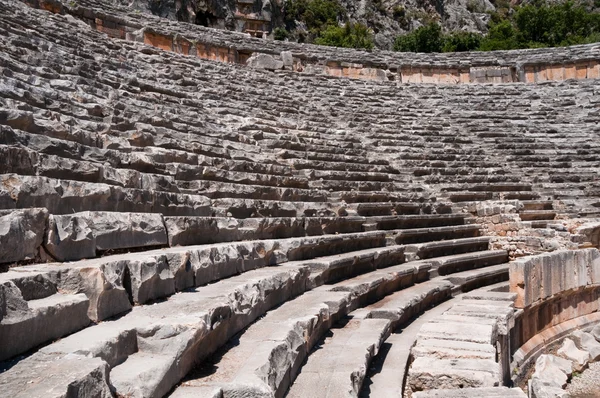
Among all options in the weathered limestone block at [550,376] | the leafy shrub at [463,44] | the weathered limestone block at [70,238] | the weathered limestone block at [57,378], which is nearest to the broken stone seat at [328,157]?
the weathered limestone block at [550,376]

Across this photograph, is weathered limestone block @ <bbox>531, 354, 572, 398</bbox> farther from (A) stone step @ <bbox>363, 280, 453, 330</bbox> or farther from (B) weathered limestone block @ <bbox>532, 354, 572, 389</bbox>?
(A) stone step @ <bbox>363, 280, 453, 330</bbox>

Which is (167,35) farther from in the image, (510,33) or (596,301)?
(510,33)

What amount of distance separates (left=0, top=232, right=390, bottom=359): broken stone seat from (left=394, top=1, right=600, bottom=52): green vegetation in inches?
1088

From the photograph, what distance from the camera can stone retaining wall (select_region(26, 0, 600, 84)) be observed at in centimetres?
1606

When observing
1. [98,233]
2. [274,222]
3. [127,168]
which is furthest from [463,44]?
[98,233]

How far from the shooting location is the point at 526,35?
33031 millimetres

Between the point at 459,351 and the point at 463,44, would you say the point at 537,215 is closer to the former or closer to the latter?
the point at 459,351

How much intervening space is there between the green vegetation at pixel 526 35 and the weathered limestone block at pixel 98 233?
1117 inches

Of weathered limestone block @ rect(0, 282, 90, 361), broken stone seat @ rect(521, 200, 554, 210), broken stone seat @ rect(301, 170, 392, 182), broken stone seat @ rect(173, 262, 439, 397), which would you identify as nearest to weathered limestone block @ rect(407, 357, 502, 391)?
broken stone seat @ rect(173, 262, 439, 397)

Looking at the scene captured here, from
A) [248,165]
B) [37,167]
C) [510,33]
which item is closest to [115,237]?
[37,167]

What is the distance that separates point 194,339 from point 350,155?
9.07m

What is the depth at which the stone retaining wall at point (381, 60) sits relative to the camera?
1606 cm

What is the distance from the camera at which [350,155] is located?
37.8 ft

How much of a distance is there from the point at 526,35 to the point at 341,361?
110 ft
